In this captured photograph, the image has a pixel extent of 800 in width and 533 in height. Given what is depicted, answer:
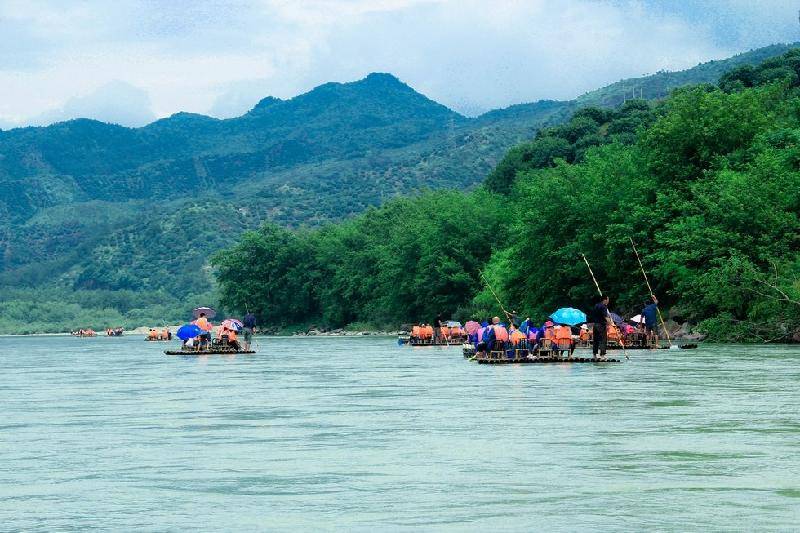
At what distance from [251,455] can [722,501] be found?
7857mm

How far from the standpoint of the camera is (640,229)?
3147 inches

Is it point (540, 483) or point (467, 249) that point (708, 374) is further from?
point (467, 249)

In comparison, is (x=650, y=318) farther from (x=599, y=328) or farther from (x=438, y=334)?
(x=438, y=334)

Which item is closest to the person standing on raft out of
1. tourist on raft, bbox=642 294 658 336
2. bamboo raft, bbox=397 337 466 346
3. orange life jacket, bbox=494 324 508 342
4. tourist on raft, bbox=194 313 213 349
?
orange life jacket, bbox=494 324 508 342

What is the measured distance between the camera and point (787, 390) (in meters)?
32.6

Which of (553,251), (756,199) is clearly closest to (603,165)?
(553,251)

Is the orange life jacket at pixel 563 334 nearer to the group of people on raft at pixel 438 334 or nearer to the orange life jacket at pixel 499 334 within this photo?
the orange life jacket at pixel 499 334

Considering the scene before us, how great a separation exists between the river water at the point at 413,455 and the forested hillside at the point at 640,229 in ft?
87.8

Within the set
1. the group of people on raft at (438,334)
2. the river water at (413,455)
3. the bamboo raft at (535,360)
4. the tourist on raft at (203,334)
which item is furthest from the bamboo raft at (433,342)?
the river water at (413,455)

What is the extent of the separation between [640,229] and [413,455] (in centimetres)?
6051

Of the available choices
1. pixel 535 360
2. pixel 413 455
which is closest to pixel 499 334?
pixel 535 360

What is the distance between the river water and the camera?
15.8 metres

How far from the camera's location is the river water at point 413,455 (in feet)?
51.8

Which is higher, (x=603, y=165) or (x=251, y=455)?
(x=603, y=165)
